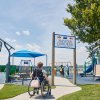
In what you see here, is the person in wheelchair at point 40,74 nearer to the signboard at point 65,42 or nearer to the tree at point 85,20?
the signboard at point 65,42

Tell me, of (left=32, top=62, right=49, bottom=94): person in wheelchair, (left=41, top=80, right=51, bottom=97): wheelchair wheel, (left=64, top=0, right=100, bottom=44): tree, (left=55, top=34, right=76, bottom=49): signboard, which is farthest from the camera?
(left=64, top=0, right=100, bottom=44): tree

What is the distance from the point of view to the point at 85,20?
94.2 ft

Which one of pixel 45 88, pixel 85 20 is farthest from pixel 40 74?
pixel 85 20

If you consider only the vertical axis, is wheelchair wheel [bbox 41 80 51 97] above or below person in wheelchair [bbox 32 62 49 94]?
below

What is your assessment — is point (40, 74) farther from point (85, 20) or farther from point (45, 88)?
point (85, 20)

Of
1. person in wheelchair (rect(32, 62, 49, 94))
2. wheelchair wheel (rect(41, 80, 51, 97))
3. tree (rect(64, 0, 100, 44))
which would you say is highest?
tree (rect(64, 0, 100, 44))

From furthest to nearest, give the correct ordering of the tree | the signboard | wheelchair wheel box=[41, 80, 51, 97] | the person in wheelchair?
the tree, the signboard, the person in wheelchair, wheelchair wheel box=[41, 80, 51, 97]

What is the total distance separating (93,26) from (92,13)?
1.36 meters

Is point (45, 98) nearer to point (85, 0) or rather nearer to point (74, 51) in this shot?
point (74, 51)

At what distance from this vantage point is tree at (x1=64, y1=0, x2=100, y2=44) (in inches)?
1104

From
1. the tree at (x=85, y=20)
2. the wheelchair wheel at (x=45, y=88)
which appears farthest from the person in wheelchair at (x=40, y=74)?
the tree at (x=85, y=20)

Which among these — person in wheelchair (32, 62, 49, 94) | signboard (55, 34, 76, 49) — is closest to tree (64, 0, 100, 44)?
signboard (55, 34, 76, 49)

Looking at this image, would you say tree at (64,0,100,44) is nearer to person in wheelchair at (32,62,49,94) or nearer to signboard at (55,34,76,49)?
signboard at (55,34,76,49)

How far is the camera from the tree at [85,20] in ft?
92.0
